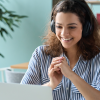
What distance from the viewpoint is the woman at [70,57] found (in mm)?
1044

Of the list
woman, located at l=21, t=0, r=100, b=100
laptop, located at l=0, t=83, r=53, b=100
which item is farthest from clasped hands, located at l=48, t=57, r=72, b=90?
laptop, located at l=0, t=83, r=53, b=100

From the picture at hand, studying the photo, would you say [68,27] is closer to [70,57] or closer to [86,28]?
[86,28]

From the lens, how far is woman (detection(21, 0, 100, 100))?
1044 mm

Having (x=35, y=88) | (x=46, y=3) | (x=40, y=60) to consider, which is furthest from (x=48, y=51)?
(x=46, y=3)

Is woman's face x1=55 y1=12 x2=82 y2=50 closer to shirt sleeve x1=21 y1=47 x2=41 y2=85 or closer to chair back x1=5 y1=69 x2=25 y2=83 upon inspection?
shirt sleeve x1=21 y1=47 x2=41 y2=85

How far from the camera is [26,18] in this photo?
9.82ft

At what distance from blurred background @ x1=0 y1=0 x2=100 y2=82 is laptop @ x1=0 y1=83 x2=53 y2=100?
240 cm

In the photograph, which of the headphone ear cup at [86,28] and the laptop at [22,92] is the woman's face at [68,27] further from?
the laptop at [22,92]

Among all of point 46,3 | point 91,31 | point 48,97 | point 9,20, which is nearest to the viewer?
point 48,97

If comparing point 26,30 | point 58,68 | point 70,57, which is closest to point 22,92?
point 58,68

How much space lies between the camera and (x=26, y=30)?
3020mm

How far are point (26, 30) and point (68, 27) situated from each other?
79.8 inches

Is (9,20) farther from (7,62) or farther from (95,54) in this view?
(95,54)

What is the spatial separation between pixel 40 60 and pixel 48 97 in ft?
2.36
